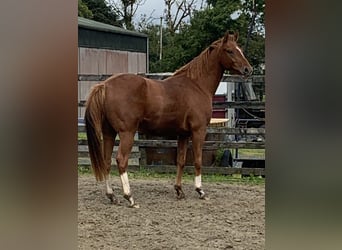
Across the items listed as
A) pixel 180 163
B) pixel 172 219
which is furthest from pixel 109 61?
pixel 172 219

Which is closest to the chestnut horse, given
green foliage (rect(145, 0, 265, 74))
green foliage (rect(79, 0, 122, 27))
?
green foliage (rect(145, 0, 265, 74))

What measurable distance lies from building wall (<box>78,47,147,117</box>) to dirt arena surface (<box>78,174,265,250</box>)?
312cm

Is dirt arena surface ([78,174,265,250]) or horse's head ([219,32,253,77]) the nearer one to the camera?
dirt arena surface ([78,174,265,250])

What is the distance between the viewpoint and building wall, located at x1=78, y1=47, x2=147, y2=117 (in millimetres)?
6512

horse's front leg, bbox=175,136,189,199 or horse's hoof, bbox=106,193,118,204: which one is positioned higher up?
horse's front leg, bbox=175,136,189,199

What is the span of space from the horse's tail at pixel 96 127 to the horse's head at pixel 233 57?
2.55ft

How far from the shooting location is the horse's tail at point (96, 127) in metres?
2.61

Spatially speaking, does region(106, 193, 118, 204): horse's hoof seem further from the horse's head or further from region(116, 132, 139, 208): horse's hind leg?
the horse's head

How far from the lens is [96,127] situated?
8.68ft

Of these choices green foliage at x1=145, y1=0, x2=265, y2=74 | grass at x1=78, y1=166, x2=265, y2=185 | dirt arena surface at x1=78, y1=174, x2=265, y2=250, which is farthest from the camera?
green foliage at x1=145, y1=0, x2=265, y2=74

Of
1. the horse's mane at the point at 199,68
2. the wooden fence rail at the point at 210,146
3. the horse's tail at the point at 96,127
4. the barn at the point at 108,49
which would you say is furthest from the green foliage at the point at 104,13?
the horse's tail at the point at 96,127
